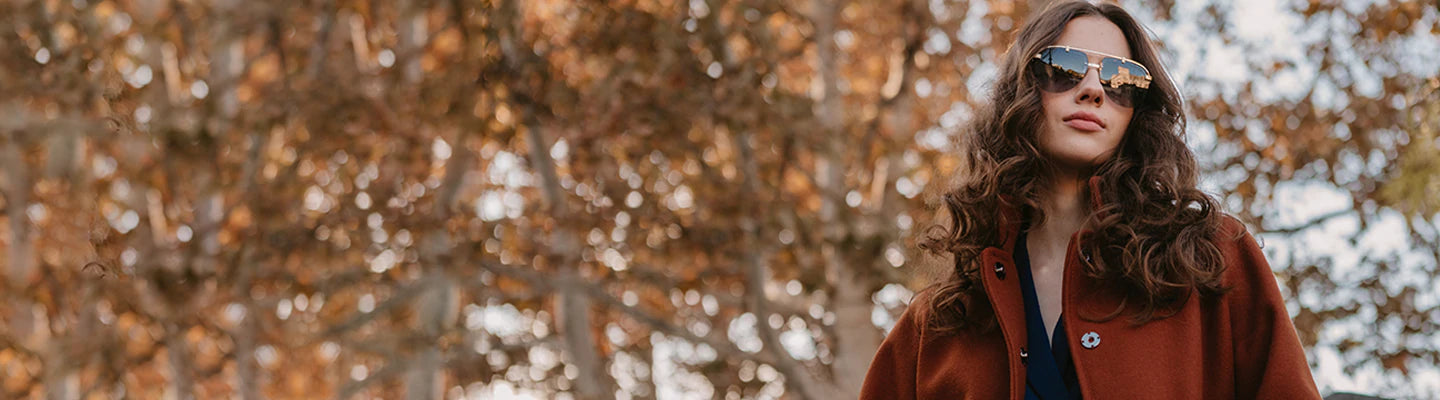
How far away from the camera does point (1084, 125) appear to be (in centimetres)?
238

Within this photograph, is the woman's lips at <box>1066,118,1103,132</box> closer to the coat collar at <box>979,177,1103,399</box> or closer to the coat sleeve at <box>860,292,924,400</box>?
the coat collar at <box>979,177,1103,399</box>

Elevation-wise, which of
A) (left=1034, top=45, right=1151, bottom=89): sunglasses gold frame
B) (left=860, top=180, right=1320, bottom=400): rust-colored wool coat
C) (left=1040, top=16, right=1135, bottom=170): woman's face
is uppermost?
(left=1034, top=45, right=1151, bottom=89): sunglasses gold frame

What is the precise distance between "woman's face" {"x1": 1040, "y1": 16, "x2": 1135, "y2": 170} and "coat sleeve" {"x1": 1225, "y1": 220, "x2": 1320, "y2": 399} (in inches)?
10.2

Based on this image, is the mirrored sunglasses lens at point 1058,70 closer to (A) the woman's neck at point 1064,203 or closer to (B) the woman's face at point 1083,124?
(B) the woman's face at point 1083,124

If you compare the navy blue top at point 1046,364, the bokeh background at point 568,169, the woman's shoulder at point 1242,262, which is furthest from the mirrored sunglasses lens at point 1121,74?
the bokeh background at point 568,169

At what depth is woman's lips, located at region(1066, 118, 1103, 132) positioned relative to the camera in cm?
238

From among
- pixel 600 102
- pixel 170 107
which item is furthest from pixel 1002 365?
pixel 170 107

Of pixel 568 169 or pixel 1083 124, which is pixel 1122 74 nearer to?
pixel 1083 124

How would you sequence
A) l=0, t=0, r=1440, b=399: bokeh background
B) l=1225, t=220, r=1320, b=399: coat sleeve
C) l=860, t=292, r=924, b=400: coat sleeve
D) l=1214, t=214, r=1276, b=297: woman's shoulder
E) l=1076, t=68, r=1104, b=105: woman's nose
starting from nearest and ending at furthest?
l=1225, t=220, r=1320, b=399: coat sleeve → l=1214, t=214, r=1276, b=297: woman's shoulder → l=1076, t=68, r=1104, b=105: woman's nose → l=860, t=292, r=924, b=400: coat sleeve → l=0, t=0, r=1440, b=399: bokeh background

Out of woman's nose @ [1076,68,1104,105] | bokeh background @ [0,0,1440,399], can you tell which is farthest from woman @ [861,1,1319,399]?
bokeh background @ [0,0,1440,399]

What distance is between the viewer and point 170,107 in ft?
29.8

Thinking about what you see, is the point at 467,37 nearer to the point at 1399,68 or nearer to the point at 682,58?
the point at 682,58

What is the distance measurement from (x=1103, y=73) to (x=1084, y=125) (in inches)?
3.6

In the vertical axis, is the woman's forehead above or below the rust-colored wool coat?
above
